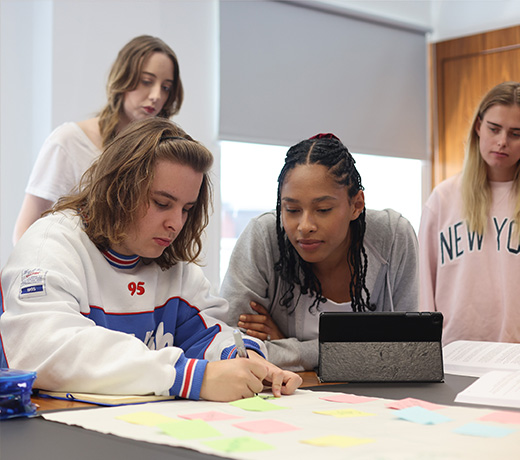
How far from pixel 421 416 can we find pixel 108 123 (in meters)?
1.47

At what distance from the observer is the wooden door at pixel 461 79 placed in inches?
162

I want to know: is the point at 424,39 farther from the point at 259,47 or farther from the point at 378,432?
the point at 378,432

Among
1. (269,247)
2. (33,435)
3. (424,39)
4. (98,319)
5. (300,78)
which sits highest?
(424,39)

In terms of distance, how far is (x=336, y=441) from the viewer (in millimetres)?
795

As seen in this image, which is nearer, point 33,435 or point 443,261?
point 33,435

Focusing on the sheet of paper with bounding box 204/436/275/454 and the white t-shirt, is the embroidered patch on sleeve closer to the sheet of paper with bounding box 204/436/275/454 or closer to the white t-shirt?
the sheet of paper with bounding box 204/436/275/454

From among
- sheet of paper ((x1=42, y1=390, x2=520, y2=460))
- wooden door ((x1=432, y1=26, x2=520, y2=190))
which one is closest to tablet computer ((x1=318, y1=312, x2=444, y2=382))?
sheet of paper ((x1=42, y1=390, x2=520, y2=460))

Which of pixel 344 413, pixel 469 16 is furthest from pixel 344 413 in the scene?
pixel 469 16

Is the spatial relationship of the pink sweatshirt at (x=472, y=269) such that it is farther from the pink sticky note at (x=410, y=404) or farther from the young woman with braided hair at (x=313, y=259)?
the pink sticky note at (x=410, y=404)

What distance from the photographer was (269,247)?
1680 millimetres

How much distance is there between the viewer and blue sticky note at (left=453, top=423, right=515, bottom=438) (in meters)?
0.83

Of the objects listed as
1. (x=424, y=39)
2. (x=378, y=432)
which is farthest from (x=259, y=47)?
(x=378, y=432)

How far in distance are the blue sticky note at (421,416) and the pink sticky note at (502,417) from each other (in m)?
0.05

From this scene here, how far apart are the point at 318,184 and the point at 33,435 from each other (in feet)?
2.85
